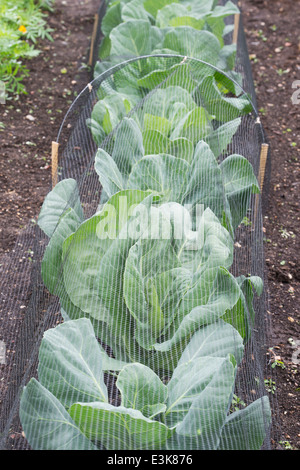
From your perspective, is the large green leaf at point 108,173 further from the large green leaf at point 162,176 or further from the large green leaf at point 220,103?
the large green leaf at point 220,103

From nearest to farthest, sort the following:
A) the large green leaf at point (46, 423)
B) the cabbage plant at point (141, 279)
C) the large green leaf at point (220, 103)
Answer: the large green leaf at point (46, 423) → the cabbage plant at point (141, 279) → the large green leaf at point (220, 103)

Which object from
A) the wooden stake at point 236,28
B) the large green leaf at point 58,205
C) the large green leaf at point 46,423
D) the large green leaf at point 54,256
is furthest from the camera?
the wooden stake at point 236,28

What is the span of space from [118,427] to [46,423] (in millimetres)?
225

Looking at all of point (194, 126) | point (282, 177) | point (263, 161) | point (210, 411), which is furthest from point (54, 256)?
point (282, 177)

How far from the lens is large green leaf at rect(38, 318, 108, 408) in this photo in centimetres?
183

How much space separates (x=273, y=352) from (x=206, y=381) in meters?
0.98

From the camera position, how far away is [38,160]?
12.5ft

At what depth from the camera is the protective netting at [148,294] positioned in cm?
174

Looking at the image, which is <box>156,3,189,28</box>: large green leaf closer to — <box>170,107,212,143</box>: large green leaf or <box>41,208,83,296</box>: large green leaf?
<box>170,107,212,143</box>: large green leaf

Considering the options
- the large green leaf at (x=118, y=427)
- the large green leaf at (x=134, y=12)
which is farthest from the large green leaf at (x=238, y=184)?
the large green leaf at (x=134, y=12)

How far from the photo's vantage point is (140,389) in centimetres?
178

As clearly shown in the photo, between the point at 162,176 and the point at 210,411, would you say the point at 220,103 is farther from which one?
the point at 210,411

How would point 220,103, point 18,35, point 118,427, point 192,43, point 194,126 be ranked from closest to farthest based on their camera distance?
1. point 118,427
2. point 194,126
3. point 220,103
4. point 192,43
5. point 18,35

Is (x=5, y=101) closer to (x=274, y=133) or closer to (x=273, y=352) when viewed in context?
(x=274, y=133)
